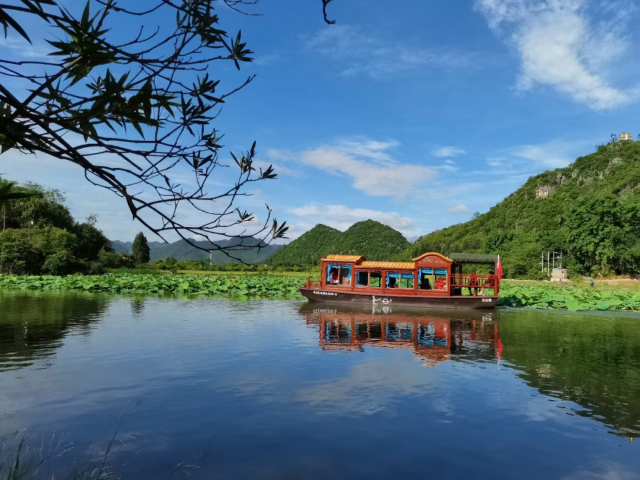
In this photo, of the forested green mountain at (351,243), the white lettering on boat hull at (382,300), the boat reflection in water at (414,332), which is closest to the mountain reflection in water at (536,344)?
the boat reflection in water at (414,332)

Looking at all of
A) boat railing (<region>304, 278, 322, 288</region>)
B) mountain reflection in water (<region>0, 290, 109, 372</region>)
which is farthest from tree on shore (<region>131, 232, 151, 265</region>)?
boat railing (<region>304, 278, 322, 288</region>)

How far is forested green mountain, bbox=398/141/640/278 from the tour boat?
2861 centimetres

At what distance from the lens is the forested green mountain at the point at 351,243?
326ft

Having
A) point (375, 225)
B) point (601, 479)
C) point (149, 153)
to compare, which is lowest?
point (601, 479)

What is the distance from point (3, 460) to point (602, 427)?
773 cm

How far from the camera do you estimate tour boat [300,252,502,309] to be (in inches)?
900

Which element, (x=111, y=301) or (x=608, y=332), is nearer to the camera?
(x=608, y=332)

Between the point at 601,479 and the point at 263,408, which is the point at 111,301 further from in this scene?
the point at 601,479

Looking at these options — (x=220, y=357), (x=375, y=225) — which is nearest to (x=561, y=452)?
(x=220, y=357)

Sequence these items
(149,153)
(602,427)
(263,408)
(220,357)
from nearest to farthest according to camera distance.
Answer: (149,153)
(602,427)
(263,408)
(220,357)

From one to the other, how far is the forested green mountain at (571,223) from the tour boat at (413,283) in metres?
28.6

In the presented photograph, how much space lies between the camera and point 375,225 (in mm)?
112000

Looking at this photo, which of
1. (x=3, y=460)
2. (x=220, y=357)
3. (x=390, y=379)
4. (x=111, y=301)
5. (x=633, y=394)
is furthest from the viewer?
(x=111, y=301)

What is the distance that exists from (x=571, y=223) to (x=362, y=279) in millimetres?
34090
